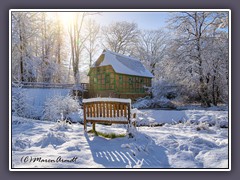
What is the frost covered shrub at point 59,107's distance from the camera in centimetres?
894

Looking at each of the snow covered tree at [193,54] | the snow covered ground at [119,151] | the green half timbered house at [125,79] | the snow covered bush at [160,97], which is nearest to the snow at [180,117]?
the snow covered tree at [193,54]

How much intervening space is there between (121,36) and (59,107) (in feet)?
14.7

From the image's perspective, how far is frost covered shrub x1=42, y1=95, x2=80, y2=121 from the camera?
8.94 meters

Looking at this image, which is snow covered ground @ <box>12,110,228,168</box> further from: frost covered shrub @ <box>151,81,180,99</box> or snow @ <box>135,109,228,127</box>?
frost covered shrub @ <box>151,81,180,99</box>

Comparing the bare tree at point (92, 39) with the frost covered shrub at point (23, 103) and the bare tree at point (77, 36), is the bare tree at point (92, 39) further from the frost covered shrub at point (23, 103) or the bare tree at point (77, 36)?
the frost covered shrub at point (23, 103)

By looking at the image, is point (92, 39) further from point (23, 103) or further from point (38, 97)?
point (38, 97)

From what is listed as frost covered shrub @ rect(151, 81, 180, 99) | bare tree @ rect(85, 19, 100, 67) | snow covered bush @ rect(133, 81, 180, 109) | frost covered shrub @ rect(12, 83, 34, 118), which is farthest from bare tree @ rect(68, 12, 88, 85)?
frost covered shrub @ rect(151, 81, 180, 99)

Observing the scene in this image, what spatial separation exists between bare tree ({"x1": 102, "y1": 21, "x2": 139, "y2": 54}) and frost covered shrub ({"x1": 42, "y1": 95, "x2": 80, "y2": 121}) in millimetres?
3595

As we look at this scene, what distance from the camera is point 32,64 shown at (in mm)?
9188

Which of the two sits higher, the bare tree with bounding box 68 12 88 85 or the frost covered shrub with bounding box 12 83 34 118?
the bare tree with bounding box 68 12 88 85
